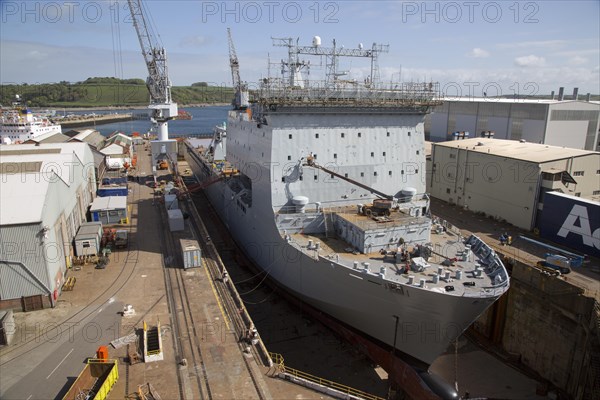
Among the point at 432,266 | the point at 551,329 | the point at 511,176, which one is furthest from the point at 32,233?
the point at 511,176

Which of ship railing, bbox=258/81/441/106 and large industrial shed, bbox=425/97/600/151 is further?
large industrial shed, bbox=425/97/600/151

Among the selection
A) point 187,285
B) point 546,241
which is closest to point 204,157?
point 187,285

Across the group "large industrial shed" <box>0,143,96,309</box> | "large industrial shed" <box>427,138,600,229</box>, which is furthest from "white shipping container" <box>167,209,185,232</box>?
"large industrial shed" <box>427,138,600,229</box>

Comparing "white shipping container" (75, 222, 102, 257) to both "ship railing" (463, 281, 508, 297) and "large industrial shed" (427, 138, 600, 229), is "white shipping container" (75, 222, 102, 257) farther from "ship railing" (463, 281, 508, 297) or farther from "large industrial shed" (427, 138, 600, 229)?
"large industrial shed" (427, 138, 600, 229)

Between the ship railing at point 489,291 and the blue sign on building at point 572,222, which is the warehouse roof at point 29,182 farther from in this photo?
the blue sign on building at point 572,222

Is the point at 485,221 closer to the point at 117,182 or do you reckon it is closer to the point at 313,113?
the point at 313,113

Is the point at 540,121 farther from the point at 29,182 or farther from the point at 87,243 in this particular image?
the point at 29,182

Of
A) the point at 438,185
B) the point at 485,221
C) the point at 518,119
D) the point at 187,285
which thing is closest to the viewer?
the point at 187,285

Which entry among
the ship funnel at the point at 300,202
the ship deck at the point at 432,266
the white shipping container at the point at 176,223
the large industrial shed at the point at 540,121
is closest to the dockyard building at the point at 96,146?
the white shipping container at the point at 176,223

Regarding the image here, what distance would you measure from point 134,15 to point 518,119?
3943 cm

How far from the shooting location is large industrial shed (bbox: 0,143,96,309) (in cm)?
1383

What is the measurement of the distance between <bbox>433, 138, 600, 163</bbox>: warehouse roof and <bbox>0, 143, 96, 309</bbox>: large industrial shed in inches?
998

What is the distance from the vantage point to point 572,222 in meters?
21.1

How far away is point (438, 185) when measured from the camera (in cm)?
3164
